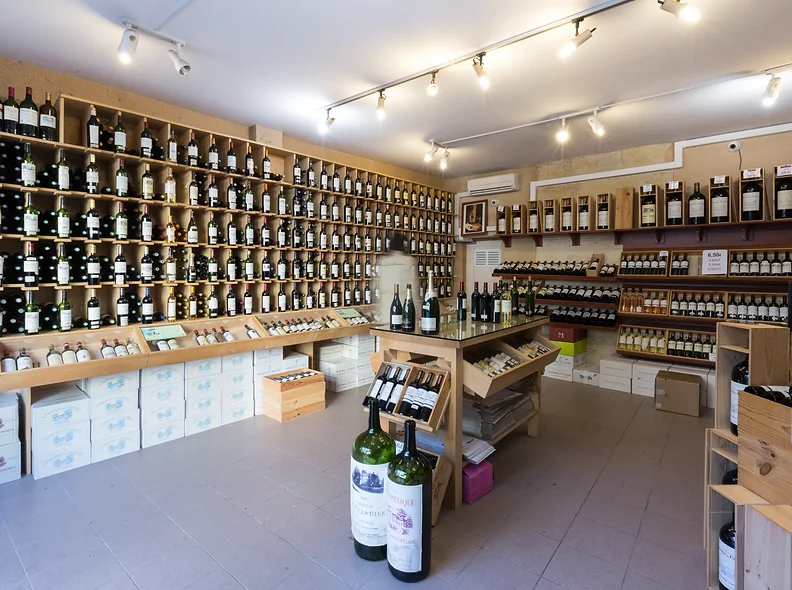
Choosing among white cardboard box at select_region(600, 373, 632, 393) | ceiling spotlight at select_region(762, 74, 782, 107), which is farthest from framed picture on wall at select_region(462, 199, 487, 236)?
ceiling spotlight at select_region(762, 74, 782, 107)

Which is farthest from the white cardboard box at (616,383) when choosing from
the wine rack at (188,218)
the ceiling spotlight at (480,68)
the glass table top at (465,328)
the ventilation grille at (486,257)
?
the ceiling spotlight at (480,68)

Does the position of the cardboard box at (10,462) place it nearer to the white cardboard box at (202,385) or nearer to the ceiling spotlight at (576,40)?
the white cardboard box at (202,385)

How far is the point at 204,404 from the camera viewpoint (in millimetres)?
3580

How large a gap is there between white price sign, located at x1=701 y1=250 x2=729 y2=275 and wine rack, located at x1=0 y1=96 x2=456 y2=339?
149 inches

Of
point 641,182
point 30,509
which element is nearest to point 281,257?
point 30,509

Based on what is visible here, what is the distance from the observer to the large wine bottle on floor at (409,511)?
166cm

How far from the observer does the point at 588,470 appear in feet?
9.27

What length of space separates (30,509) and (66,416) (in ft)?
2.19

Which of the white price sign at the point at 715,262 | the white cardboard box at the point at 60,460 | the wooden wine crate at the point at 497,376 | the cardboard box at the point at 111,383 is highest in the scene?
the white price sign at the point at 715,262

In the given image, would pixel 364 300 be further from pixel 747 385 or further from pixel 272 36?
pixel 747 385

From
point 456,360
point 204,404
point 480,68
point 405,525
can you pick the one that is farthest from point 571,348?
point 204,404

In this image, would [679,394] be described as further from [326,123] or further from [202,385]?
[202,385]

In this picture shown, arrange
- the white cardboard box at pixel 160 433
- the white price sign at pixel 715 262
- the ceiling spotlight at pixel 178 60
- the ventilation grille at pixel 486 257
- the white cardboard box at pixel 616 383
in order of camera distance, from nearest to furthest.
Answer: the ceiling spotlight at pixel 178 60 < the white cardboard box at pixel 160 433 < the white price sign at pixel 715 262 < the white cardboard box at pixel 616 383 < the ventilation grille at pixel 486 257

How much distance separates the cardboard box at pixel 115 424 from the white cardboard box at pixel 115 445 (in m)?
0.02
